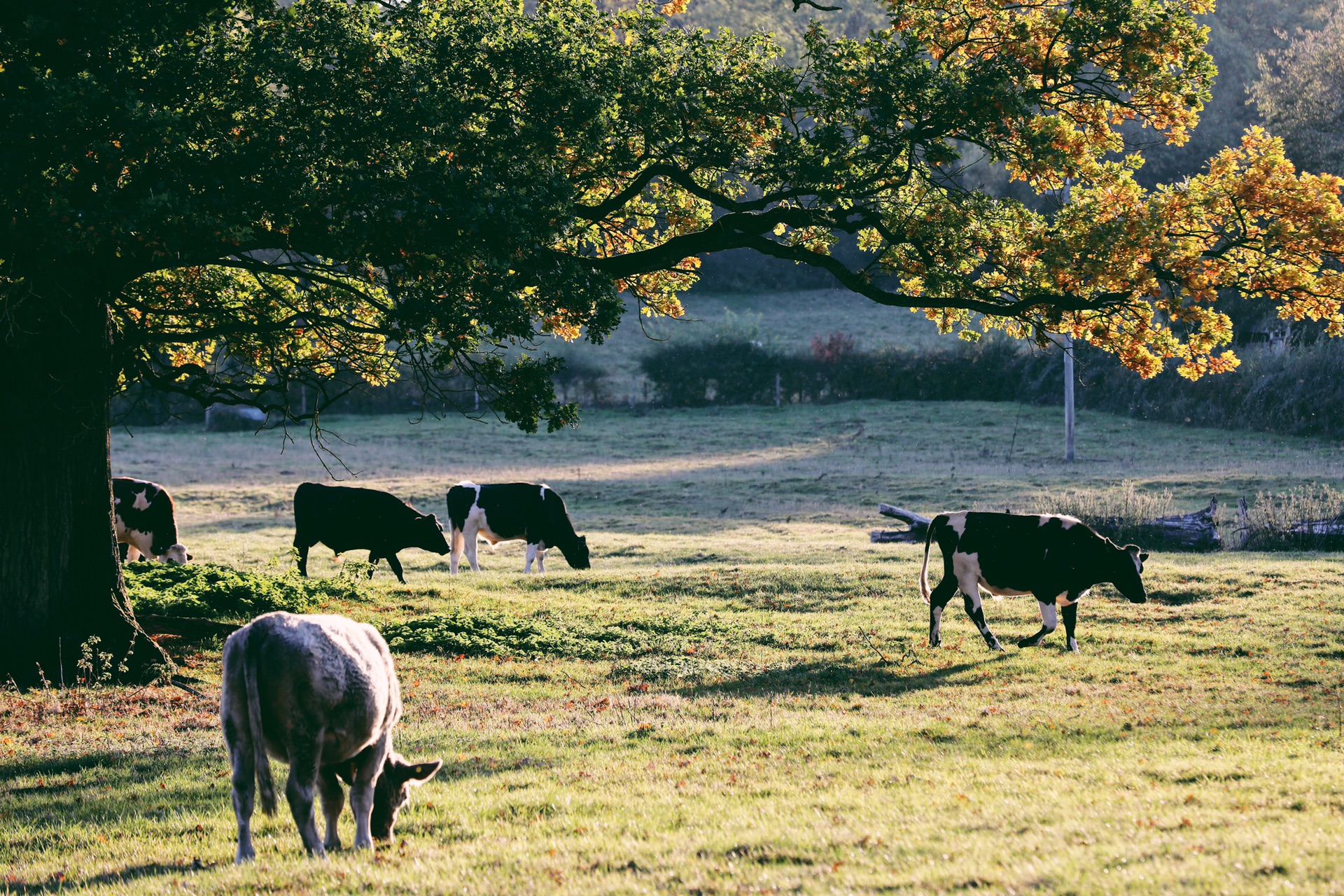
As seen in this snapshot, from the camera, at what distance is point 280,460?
148 feet

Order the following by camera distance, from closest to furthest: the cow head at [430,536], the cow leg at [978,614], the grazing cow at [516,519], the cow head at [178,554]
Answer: the cow leg at [978,614] < the cow head at [178,554] < the cow head at [430,536] < the grazing cow at [516,519]

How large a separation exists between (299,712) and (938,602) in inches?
392

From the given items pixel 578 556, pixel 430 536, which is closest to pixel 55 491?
pixel 430 536

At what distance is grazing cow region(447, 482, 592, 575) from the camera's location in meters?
22.8

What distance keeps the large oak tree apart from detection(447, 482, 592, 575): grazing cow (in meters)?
8.09

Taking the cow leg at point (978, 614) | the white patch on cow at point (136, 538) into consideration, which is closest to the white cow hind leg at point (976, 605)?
the cow leg at point (978, 614)

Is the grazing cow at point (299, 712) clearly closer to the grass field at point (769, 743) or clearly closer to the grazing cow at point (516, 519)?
the grass field at point (769, 743)

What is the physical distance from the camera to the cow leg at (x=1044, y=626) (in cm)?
1454

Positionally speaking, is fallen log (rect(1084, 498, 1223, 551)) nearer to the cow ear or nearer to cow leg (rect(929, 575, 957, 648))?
cow leg (rect(929, 575, 957, 648))

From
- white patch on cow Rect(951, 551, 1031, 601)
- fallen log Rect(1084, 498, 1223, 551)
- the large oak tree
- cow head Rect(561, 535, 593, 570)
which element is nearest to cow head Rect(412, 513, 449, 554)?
cow head Rect(561, 535, 593, 570)

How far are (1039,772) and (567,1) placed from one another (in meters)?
9.97

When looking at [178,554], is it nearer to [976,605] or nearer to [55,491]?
[55,491]

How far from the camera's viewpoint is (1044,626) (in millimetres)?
14641

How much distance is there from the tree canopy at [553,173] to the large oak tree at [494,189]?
4 centimetres
